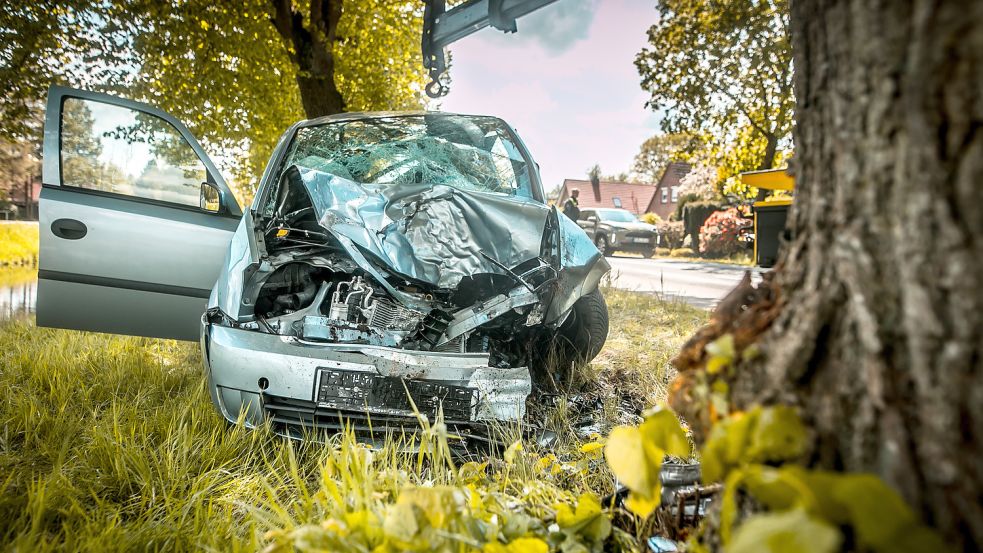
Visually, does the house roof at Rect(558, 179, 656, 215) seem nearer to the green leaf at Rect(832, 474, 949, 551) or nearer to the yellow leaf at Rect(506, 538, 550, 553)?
the yellow leaf at Rect(506, 538, 550, 553)

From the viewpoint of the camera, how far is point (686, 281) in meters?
9.04

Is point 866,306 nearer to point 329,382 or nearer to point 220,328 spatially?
point 329,382

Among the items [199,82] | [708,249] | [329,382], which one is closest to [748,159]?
[708,249]

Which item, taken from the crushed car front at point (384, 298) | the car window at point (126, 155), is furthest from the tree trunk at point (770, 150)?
the car window at point (126, 155)

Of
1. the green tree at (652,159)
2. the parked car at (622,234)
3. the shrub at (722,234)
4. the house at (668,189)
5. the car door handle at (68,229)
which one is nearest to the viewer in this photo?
the car door handle at (68,229)

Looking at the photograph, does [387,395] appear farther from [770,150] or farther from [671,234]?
[671,234]

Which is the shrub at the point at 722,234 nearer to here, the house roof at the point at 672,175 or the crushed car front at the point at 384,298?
the crushed car front at the point at 384,298

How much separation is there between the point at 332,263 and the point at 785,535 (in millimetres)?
2436

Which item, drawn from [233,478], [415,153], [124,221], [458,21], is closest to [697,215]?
[458,21]

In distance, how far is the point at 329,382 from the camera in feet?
6.98

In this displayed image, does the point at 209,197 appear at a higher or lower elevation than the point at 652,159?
lower

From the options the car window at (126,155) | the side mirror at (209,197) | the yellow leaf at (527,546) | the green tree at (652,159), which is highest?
the green tree at (652,159)

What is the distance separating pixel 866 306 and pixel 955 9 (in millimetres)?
377

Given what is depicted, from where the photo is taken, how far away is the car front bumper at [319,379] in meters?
2.11
